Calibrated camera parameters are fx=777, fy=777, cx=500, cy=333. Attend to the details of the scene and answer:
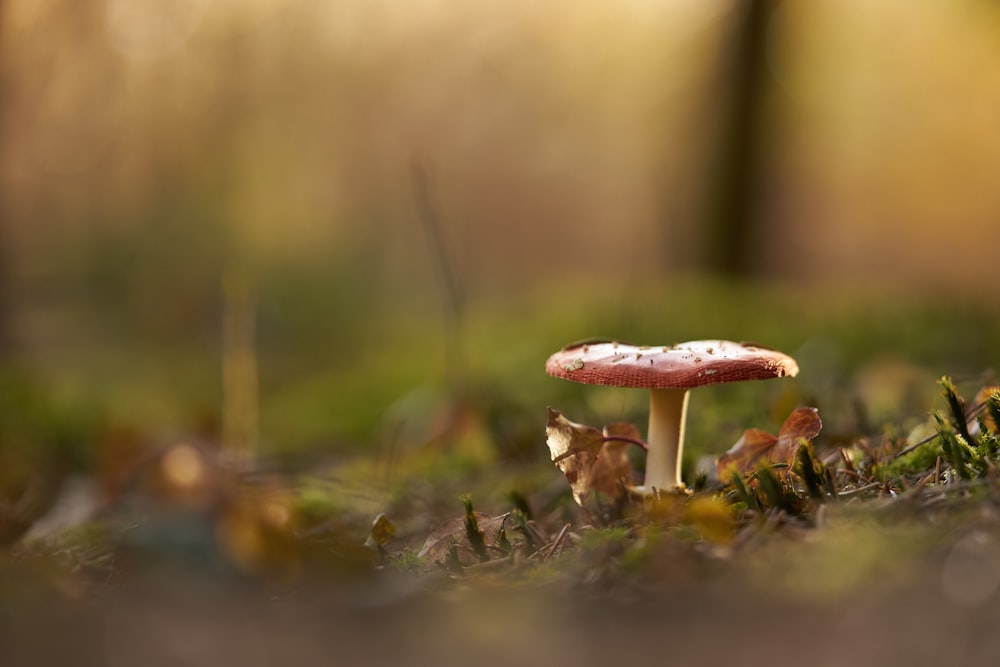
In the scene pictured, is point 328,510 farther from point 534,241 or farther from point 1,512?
point 534,241

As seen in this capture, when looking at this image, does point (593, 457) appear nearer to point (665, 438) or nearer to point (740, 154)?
point (665, 438)

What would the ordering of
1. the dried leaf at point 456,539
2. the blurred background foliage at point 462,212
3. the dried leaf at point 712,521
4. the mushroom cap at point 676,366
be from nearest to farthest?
the dried leaf at point 712,521, the mushroom cap at point 676,366, the dried leaf at point 456,539, the blurred background foliage at point 462,212

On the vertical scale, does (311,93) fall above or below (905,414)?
above

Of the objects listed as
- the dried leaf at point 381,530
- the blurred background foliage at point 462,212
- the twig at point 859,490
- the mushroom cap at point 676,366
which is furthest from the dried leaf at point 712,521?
the blurred background foliage at point 462,212

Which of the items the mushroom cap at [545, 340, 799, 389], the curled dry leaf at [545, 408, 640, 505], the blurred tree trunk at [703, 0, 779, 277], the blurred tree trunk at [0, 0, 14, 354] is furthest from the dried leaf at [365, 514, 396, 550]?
the blurred tree trunk at [703, 0, 779, 277]

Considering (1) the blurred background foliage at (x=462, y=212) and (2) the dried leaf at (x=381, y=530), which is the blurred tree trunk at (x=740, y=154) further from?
(2) the dried leaf at (x=381, y=530)

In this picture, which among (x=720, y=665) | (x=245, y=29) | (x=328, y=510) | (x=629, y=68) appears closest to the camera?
(x=720, y=665)

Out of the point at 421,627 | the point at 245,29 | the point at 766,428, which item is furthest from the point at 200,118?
the point at 421,627

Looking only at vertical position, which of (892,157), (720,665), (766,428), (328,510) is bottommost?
(328,510)
